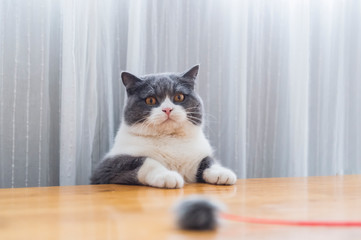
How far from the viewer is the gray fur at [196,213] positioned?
0.63 metres

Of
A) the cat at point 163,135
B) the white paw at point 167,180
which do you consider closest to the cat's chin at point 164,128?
the cat at point 163,135

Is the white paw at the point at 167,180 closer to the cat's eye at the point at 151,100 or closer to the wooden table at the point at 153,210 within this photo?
the wooden table at the point at 153,210

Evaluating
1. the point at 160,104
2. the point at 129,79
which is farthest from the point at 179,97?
the point at 129,79

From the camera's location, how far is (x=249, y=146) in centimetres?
177

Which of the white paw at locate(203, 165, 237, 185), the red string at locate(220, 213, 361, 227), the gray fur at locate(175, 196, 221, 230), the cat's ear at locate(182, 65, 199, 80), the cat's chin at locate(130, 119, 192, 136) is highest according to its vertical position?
the cat's ear at locate(182, 65, 199, 80)

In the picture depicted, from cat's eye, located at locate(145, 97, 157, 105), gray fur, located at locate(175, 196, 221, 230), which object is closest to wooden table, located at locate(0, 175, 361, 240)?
gray fur, located at locate(175, 196, 221, 230)

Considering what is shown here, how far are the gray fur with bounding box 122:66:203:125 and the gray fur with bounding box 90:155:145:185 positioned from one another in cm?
16

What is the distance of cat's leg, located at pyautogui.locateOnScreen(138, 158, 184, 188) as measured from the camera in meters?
1.14

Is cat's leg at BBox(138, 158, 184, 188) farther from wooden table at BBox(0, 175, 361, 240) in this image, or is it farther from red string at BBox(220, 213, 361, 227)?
red string at BBox(220, 213, 361, 227)

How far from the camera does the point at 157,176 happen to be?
1.15m

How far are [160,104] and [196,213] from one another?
753mm

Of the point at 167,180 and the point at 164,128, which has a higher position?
the point at 164,128

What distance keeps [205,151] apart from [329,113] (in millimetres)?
822

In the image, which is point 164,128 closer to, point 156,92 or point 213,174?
point 156,92
